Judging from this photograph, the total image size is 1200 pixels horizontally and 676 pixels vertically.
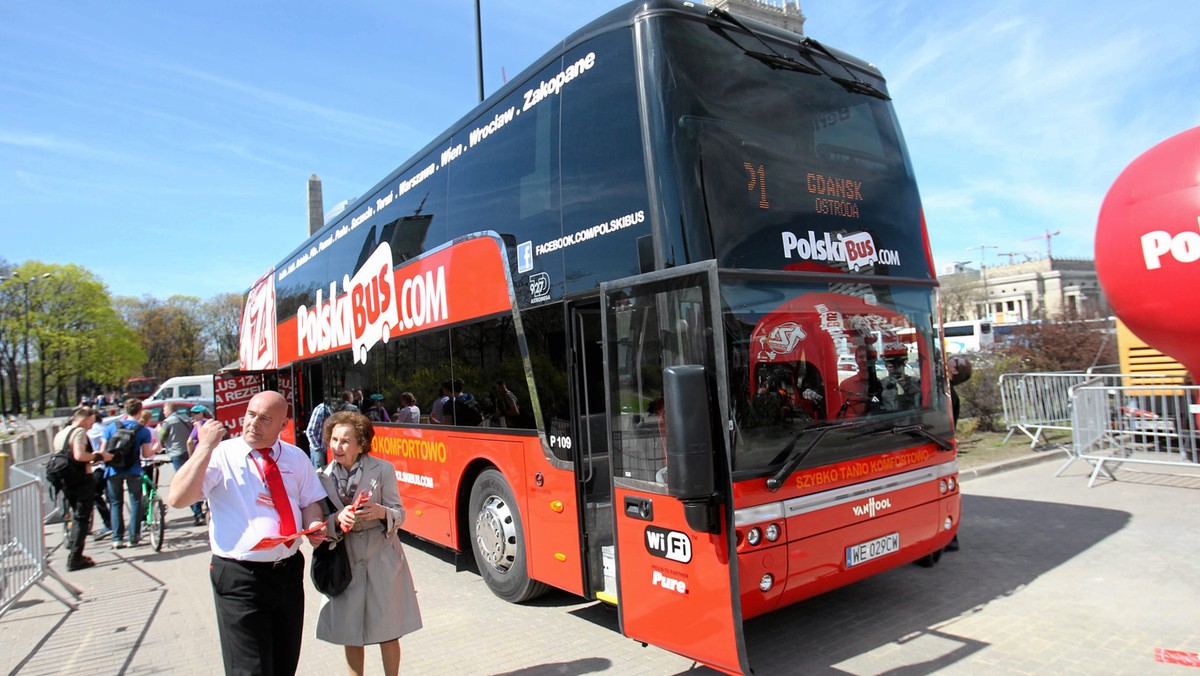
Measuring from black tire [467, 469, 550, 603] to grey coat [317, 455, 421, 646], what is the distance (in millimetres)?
1829

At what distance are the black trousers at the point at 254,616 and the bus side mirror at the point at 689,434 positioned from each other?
2052mm

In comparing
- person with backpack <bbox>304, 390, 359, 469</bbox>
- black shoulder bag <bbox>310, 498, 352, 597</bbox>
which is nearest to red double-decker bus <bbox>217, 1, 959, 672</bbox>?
black shoulder bag <bbox>310, 498, 352, 597</bbox>

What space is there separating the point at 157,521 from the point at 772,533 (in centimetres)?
904

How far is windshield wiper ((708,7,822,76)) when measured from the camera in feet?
15.6

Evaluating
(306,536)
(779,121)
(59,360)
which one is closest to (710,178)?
(779,121)

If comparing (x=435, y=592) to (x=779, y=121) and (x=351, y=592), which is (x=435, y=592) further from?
(x=779, y=121)

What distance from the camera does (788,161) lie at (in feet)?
15.7

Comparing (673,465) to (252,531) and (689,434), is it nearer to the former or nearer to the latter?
(689,434)

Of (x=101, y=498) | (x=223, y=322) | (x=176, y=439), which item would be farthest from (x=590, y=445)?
(x=223, y=322)

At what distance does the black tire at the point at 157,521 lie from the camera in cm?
954

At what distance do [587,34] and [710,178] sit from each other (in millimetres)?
1639

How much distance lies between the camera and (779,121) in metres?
4.88

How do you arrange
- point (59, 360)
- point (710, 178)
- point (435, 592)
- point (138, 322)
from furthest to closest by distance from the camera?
point (138, 322)
point (59, 360)
point (435, 592)
point (710, 178)

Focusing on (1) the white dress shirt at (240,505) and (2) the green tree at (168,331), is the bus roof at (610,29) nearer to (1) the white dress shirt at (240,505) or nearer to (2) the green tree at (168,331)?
(1) the white dress shirt at (240,505)
